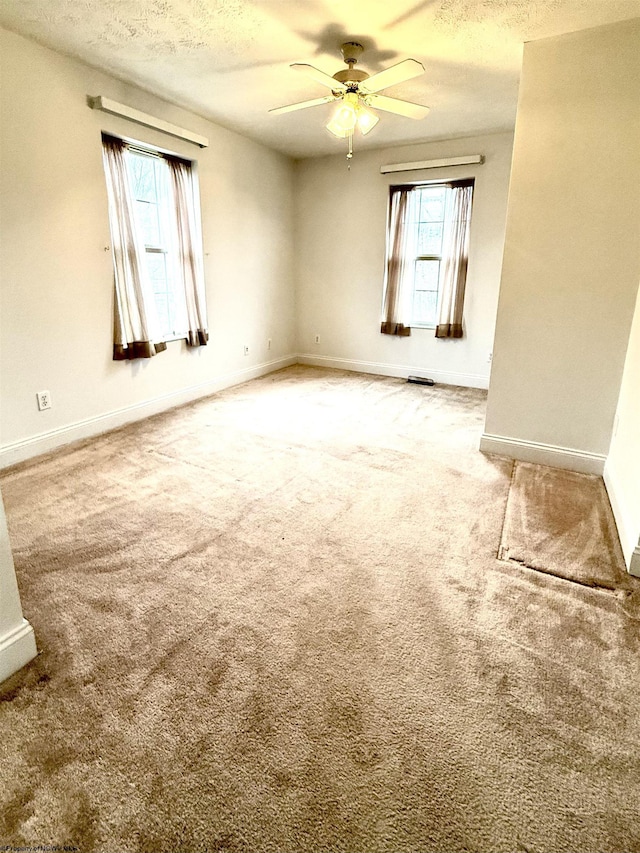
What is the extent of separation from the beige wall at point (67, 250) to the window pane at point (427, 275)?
2.29 metres

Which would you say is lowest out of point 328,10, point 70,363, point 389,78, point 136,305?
point 70,363


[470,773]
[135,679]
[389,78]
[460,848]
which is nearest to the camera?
[460,848]

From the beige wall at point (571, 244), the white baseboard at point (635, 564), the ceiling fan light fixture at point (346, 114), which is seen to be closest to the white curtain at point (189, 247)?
the ceiling fan light fixture at point (346, 114)

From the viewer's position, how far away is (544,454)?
3.12 m

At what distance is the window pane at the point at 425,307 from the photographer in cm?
539

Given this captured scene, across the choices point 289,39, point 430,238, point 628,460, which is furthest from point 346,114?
point 628,460

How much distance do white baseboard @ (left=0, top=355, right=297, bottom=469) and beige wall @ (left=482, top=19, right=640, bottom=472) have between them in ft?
9.71

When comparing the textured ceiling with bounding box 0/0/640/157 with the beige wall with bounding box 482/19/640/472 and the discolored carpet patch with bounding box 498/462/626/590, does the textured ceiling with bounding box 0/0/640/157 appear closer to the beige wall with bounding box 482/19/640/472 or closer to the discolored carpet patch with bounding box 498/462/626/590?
the beige wall with bounding box 482/19/640/472

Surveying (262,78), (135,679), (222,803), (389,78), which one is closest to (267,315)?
(262,78)

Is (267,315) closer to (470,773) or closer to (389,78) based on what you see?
(389,78)

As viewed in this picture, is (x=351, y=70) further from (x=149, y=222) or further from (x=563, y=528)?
(x=563, y=528)

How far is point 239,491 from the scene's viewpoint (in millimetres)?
2729

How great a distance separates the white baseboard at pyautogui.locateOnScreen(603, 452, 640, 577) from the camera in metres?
2.01

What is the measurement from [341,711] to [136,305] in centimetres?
344
